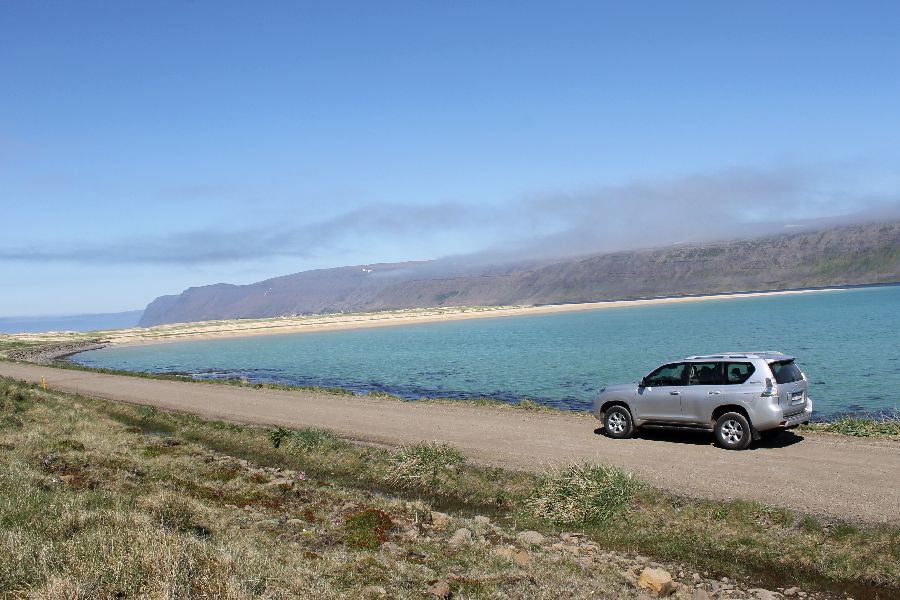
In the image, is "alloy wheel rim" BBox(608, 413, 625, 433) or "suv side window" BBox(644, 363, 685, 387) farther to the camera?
"alloy wheel rim" BBox(608, 413, 625, 433)

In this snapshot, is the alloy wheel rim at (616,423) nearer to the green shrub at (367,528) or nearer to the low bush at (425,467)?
the low bush at (425,467)

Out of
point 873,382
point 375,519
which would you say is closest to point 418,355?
point 873,382

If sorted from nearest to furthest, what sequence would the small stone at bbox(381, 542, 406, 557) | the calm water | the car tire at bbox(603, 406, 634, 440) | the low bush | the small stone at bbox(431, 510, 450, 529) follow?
the small stone at bbox(381, 542, 406, 557), the small stone at bbox(431, 510, 450, 529), the low bush, the car tire at bbox(603, 406, 634, 440), the calm water

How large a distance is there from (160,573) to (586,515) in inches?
275

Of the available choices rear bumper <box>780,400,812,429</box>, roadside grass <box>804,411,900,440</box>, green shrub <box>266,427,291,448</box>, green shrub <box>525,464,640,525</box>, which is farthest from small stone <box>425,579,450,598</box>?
roadside grass <box>804,411,900,440</box>

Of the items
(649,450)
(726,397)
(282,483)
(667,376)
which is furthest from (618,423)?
(282,483)

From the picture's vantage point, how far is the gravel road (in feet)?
38.9

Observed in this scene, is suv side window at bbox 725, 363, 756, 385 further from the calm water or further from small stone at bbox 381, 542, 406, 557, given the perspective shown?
the calm water

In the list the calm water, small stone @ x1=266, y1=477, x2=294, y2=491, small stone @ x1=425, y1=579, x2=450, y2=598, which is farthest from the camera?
the calm water

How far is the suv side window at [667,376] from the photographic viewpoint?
656 inches

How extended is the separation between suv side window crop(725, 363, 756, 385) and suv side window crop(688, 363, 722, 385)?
20 cm

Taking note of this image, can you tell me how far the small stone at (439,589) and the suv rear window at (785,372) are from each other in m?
10.5

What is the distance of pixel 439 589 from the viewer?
7.89 metres

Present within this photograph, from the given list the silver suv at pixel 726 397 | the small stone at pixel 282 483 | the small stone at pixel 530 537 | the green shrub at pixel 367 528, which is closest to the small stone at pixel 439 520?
the green shrub at pixel 367 528
